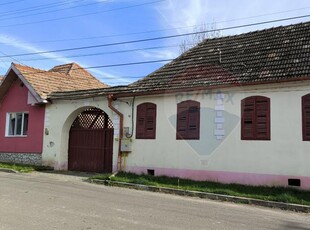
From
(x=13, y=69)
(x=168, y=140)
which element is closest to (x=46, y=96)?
(x=13, y=69)

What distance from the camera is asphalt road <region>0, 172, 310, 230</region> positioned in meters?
7.03

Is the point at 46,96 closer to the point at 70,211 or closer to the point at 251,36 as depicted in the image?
the point at 251,36

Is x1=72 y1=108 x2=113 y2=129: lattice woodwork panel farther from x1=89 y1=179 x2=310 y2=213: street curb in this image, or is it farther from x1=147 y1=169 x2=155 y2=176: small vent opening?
x1=89 y1=179 x2=310 y2=213: street curb

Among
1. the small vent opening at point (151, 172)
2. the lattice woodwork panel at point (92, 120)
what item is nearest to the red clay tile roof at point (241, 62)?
the lattice woodwork panel at point (92, 120)

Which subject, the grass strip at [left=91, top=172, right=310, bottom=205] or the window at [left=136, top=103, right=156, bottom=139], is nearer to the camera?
the grass strip at [left=91, top=172, right=310, bottom=205]

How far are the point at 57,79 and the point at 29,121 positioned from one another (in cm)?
296

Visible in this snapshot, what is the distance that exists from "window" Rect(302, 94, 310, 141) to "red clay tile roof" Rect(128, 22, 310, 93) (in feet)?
2.62

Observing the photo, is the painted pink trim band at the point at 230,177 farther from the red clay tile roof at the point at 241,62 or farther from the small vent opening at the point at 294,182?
the red clay tile roof at the point at 241,62

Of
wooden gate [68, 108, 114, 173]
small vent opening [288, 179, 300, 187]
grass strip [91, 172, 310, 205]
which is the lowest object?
grass strip [91, 172, 310, 205]

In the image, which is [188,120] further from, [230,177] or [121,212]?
[121,212]

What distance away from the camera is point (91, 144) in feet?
59.1

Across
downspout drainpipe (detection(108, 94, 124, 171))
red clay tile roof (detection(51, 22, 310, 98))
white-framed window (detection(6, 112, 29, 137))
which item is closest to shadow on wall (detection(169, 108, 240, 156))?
red clay tile roof (detection(51, 22, 310, 98))

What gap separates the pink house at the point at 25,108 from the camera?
746 inches

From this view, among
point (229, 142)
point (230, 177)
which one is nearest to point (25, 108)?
point (229, 142)
